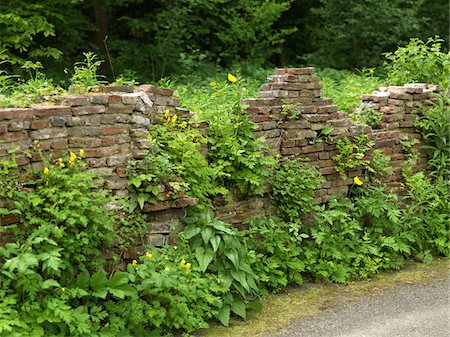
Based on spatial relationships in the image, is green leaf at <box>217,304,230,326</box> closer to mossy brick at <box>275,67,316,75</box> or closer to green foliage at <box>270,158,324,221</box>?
green foliage at <box>270,158,324,221</box>

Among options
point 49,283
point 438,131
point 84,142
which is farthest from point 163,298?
point 438,131

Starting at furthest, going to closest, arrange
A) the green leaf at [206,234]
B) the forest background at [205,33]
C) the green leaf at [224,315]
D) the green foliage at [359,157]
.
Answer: the forest background at [205,33] < the green foliage at [359,157] < the green leaf at [206,234] < the green leaf at [224,315]

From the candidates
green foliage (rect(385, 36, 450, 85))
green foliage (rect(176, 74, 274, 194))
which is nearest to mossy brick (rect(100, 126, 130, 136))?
green foliage (rect(176, 74, 274, 194))

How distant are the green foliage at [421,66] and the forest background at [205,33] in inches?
149

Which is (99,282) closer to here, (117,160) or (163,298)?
(163,298)

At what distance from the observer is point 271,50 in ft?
47.3

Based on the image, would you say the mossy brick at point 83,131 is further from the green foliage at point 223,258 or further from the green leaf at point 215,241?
the green leaf at point 215,241

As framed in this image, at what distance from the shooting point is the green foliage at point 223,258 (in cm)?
554

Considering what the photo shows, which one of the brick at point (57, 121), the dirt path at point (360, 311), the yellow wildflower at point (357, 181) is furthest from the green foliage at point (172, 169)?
the yellow wildflower at point (357, 181)

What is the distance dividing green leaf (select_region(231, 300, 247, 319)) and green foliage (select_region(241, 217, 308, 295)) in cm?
42

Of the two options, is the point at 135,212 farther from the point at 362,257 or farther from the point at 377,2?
the point at 377,2

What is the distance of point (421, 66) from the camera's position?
27.5ft

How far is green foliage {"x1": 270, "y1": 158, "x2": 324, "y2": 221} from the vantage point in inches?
257

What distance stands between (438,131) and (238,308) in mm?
3511
